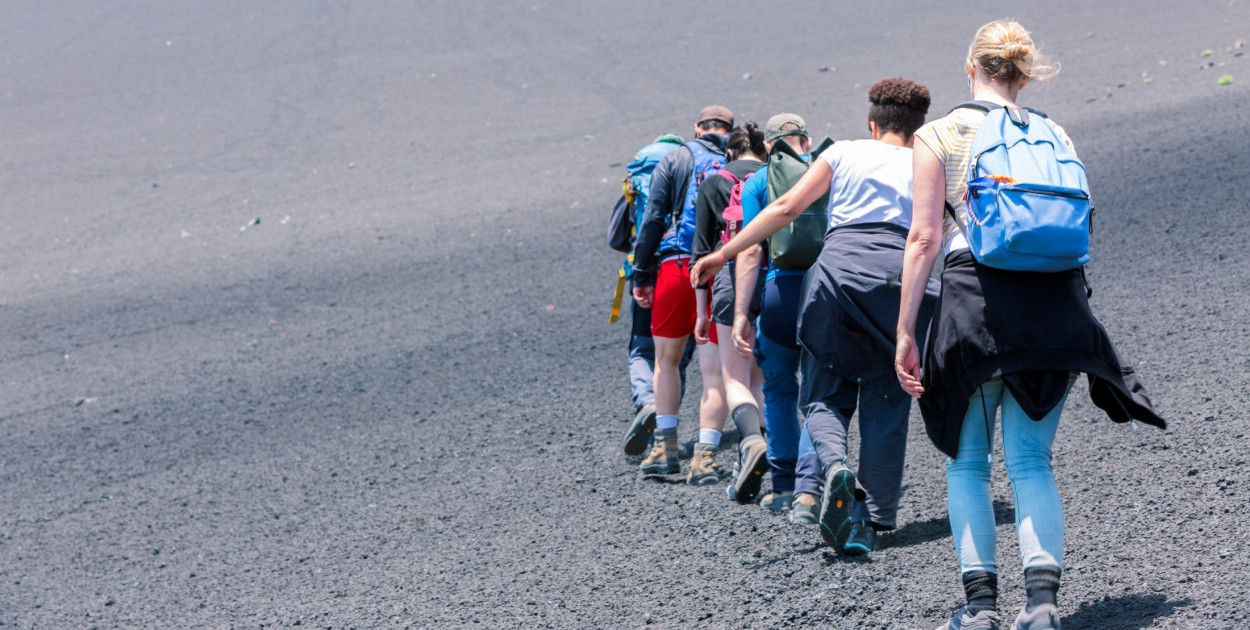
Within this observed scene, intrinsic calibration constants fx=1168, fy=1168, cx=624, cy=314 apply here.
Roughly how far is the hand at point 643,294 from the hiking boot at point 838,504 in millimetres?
1960

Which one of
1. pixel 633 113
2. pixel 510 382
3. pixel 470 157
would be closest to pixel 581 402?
pixel 510 382

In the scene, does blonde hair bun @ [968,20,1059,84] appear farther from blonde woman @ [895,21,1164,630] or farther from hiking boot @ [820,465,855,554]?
hiking boot @ [820,465,855,554]

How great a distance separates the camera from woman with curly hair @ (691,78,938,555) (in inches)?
155

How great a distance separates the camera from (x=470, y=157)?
51.1ft

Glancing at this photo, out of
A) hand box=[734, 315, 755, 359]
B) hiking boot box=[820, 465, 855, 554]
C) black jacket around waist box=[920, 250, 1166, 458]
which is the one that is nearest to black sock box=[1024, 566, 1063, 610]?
black jacket around waist box=[920, 250, 1166, 458]

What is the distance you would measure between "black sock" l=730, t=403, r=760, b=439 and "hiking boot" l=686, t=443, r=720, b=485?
0.43 metres

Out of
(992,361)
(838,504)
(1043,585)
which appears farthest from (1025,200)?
(838,504)

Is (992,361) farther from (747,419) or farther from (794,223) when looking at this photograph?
(747,419)

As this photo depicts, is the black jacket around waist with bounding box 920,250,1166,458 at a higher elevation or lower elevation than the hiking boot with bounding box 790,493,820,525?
higher

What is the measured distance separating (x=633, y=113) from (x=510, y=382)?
30.6 ft

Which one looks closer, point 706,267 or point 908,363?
point 908,363

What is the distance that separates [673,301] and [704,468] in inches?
31.6

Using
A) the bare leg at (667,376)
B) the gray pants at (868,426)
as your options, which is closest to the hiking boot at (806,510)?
the gray pants at (868,426)

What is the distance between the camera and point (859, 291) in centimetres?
392
